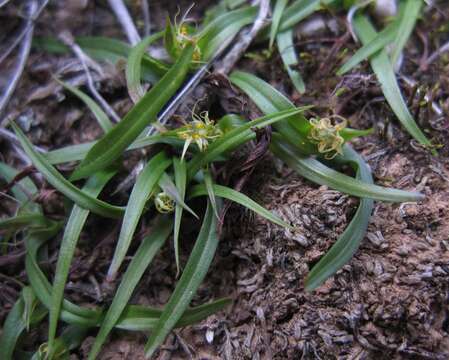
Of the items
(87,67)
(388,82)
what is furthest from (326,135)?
(87,67)

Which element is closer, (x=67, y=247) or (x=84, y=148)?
(x=67, y=247)

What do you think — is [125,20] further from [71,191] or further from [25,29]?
[71,191]

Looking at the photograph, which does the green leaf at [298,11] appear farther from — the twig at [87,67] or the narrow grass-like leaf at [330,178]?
the twig at [87,67]

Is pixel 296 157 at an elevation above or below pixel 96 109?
below

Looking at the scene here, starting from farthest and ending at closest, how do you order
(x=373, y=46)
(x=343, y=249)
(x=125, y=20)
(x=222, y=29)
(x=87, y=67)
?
1. (x=125, y=20)
2. (x=87, y=67)
3. (x=222, y=29)
4. (x=373, y=46)
5. (x=343, y=249)

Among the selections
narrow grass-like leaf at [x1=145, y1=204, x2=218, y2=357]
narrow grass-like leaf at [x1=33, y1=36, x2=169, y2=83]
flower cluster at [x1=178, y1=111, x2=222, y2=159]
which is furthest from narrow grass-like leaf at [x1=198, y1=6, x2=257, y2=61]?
narrow grass-like leaf at [x1=145, y1=204, x2=218, y2=357]

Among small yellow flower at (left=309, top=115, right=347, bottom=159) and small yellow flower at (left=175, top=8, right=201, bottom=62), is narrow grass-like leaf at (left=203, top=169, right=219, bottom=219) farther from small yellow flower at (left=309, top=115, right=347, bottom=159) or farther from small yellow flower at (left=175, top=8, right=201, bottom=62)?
small yellow flower at (left=175, top=8, right=201, bottom=62)

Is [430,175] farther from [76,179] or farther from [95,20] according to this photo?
[95,20]
